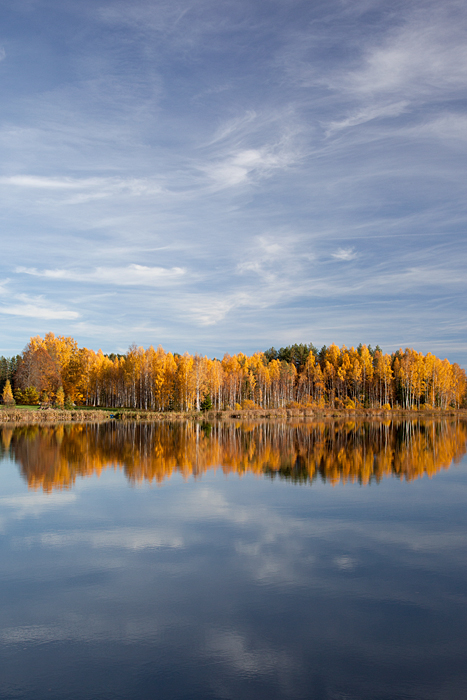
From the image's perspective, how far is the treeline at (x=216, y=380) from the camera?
9325 centimetres

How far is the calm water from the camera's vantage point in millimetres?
6945

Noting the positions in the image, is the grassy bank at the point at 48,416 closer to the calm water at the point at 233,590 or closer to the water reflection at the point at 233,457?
the water reflection at the point at 233,457

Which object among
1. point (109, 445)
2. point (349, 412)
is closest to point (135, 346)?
point (349, 412)

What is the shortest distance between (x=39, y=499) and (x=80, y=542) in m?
5.67

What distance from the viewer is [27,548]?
1246 centimetres

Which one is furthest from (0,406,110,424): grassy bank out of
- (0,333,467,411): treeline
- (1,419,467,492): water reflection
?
(1,419,467,492): water reflection

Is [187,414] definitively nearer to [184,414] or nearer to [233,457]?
[184,414]

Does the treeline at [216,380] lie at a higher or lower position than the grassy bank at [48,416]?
higher

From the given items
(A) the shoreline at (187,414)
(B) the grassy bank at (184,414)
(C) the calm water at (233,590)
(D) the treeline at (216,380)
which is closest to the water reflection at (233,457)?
(C) the calm water at (233,590)

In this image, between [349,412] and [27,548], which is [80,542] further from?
[349,412]

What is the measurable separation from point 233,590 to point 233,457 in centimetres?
2017

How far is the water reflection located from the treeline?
46.7m

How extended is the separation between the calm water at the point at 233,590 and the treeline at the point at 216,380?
67.5 metres

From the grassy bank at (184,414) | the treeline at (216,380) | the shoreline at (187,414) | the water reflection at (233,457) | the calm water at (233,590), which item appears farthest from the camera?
the treeline at (216,380)
